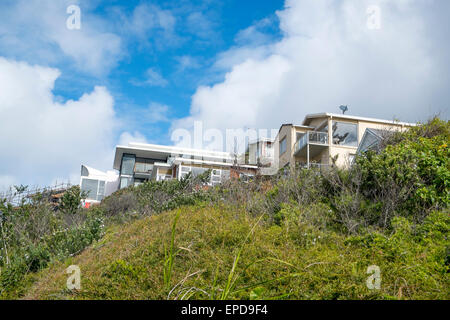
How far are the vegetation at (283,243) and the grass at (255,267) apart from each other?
0.7 inches

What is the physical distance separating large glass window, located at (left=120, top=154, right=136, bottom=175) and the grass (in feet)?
94.6

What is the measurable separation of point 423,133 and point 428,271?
7.09 meters

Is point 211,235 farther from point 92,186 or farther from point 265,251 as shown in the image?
point 92,186

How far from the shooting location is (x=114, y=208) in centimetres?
1714

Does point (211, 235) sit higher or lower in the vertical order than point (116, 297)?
higher

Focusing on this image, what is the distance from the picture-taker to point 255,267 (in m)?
4.88

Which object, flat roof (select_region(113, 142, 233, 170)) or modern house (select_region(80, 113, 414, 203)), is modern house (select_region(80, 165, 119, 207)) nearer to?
modern house (select_region(80, 113, 414, 203))

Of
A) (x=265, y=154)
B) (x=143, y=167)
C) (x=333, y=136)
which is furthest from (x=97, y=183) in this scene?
(x=333, y=136)

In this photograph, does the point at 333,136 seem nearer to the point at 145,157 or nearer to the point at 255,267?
the point at 255,267

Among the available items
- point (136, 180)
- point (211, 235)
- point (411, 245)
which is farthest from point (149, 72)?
point (136, 180)

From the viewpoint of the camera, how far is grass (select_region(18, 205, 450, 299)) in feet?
13.9

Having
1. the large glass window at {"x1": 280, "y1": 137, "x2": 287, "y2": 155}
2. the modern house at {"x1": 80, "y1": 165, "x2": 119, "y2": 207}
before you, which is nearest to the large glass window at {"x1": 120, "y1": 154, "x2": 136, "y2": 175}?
the modern house at {"x1": 80, "y1": 165, "x2": 119, "y2": 207}

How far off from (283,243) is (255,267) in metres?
1.20

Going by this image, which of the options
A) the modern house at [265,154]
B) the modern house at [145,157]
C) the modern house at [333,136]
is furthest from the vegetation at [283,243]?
the modern house at [145,157]
